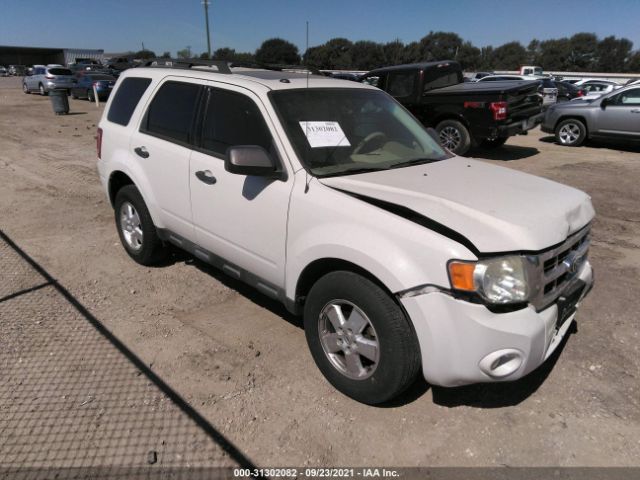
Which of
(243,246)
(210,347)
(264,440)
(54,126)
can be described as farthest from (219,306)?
(54,126)

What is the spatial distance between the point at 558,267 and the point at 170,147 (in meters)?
3.01

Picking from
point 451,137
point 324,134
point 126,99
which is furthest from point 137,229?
point 451,137

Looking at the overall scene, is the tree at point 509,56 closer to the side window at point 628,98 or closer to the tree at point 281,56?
the tree at point 281,56

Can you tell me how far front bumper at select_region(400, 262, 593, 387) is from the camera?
230cm

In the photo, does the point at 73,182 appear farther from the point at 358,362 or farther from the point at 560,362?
the point at 560,362

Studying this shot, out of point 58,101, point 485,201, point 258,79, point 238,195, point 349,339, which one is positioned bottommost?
point 349,339

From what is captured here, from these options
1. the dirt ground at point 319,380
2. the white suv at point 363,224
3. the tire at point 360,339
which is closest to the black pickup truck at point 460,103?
the dirt ground at point 319,380

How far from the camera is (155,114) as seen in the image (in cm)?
419

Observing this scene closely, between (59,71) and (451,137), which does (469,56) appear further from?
(451,137)

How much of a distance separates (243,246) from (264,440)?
1328mm

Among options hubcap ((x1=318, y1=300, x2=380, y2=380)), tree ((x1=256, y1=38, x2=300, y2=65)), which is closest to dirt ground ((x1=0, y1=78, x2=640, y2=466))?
hubcap ((x1=318, y1=300, x2=380, y2=380))

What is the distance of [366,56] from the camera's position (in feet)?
236

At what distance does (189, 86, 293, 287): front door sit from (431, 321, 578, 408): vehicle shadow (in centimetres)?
128

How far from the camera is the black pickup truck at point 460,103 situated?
32.1 ft
